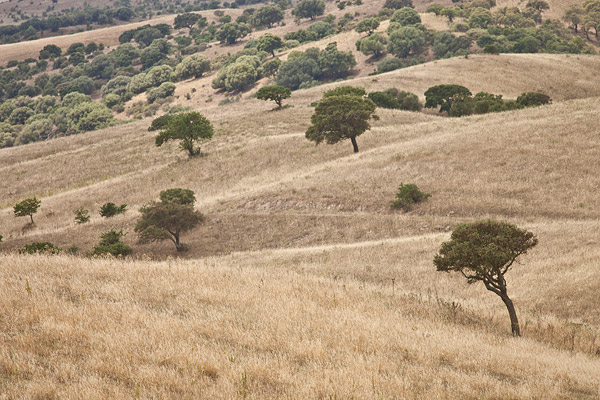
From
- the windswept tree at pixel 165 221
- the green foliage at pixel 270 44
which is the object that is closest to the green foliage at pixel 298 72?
the green foliage at pixel 270 44

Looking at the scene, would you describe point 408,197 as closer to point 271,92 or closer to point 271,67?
point 271,92

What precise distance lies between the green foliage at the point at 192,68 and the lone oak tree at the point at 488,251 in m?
169

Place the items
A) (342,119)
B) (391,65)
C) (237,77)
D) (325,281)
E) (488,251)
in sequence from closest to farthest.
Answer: (488,251) < (325,281) < (342,119) < (391,65) < (237,77)

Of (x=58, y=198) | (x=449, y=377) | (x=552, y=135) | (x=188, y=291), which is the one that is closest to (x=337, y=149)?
(x=552, y=135)

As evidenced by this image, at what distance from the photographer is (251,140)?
211 feet

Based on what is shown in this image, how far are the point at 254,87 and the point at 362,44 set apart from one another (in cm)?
3886

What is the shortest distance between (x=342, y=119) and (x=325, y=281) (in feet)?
121

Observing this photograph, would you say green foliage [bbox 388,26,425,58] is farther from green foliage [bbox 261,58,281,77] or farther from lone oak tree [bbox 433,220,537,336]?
lone oak tree [bbox 433,220,537,336]

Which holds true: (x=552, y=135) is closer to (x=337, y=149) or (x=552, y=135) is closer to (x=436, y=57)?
(x=337, y=149)

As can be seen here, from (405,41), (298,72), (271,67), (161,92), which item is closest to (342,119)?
(298,72)

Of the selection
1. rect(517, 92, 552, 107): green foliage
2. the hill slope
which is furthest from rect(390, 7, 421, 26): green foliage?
the hill slope

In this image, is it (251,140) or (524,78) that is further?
(524,78)

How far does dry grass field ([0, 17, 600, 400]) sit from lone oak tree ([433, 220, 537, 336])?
1.11 meters

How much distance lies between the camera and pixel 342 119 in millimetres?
50000
